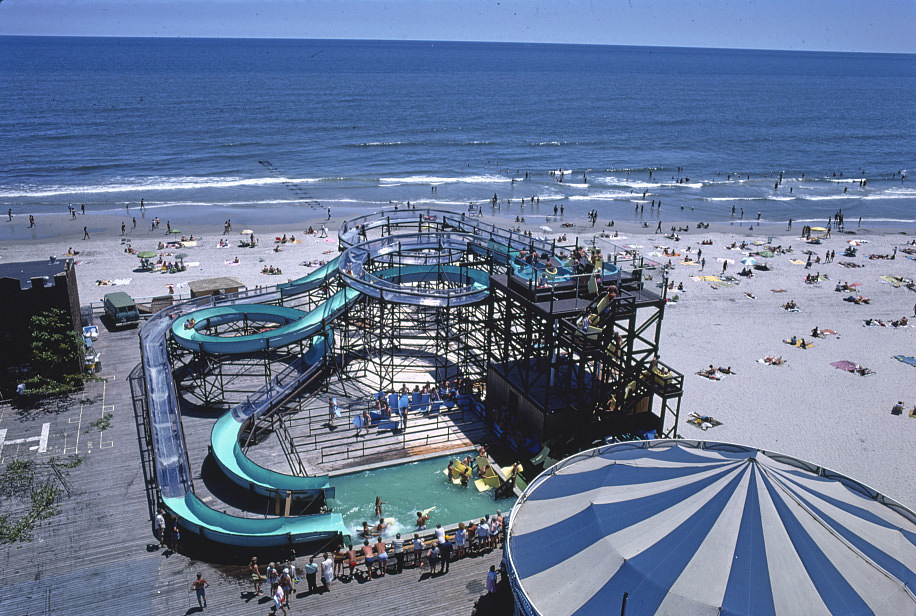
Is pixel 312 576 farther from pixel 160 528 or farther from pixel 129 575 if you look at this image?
pixel 160 528

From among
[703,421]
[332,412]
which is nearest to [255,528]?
[332,412]

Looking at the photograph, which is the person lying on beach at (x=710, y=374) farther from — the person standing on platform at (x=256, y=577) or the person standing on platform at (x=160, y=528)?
the person standing on platform at (x=160, y=528)

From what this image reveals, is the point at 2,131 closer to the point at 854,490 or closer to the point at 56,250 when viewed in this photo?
the point at 56,250

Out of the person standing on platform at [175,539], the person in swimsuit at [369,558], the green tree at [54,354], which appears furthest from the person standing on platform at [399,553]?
the green tree at [54,354]

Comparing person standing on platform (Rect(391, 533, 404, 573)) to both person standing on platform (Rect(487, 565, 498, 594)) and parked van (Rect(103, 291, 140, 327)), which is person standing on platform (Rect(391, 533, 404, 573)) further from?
parked van (Rect(103, 291, 140, 327))

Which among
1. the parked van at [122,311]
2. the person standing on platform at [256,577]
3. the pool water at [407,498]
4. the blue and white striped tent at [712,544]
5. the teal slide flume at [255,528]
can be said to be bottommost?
the pool water at [407,498]

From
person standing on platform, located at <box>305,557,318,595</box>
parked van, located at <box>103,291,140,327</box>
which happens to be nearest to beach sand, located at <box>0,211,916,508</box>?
parked van, located at <box>103,291,140,327</box>

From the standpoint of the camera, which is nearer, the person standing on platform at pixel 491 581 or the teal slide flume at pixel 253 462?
the person standing on platform at pixel 491 581

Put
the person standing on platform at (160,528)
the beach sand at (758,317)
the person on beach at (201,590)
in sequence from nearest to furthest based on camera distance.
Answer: the person on beach at (201,590) → the person standing on platform at (160,528) → the beach sand at (758,317)
